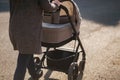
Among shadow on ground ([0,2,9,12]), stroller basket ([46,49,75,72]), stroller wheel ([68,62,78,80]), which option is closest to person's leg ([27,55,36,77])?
stroller basket ([46,49,75,72])

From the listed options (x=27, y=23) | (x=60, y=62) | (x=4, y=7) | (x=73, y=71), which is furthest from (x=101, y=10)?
(x=27, y=23)

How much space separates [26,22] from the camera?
11.9 feet

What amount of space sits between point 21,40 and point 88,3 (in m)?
7.47

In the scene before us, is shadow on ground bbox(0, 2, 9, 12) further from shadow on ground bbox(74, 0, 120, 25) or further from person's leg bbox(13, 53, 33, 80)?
person's leg bbox(13, 53, 33, 80)

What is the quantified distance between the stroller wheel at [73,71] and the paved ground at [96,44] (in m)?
0.45

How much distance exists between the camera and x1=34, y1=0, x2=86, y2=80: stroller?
415 centimetres

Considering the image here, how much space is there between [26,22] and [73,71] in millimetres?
1184

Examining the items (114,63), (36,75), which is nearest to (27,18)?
(36,75)

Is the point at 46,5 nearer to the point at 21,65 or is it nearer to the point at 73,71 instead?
the point at 21,65

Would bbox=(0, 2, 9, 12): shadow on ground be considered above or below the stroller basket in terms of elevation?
below

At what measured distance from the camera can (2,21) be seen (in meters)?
8.46

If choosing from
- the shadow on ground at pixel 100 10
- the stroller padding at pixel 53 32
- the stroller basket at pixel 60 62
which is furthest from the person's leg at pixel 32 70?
the shadow on ground at pixel 100 10

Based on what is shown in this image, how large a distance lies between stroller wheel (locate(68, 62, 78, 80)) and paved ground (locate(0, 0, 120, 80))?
1.49 feet

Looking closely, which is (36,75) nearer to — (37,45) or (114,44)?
(37,45)
